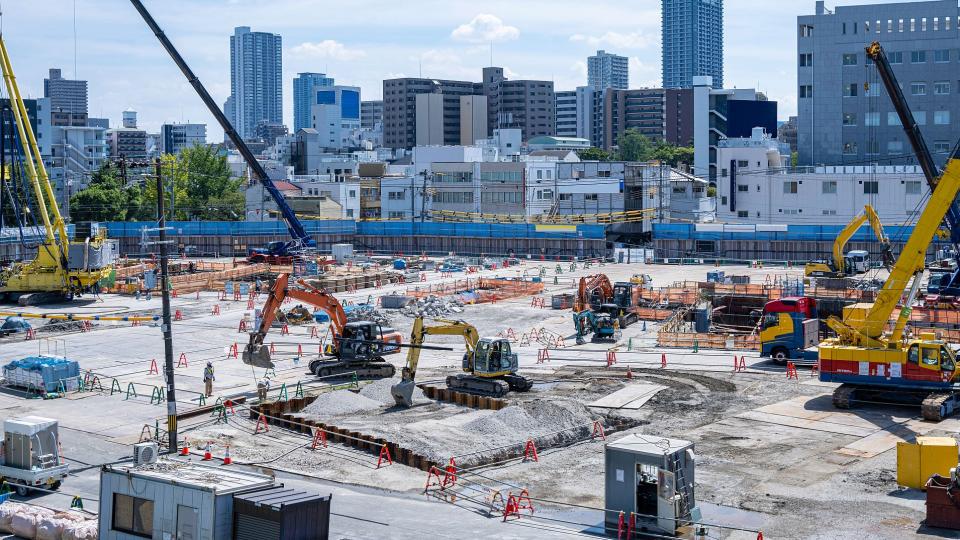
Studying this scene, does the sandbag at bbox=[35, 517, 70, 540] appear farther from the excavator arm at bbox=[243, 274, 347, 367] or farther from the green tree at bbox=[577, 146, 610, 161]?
the green tree at bbox=[577, 146, 610, 161]

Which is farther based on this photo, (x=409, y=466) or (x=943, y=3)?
(x=943, y=3)

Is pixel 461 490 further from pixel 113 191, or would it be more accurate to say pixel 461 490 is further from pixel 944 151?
pixel 113 191

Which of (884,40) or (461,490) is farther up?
(884,40)

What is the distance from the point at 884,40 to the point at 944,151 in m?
12.2

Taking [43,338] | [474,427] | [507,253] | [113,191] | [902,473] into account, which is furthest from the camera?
[113,191]

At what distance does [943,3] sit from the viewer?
108875mm

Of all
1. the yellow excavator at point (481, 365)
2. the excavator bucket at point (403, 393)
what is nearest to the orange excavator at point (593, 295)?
the yellow excavator at point (481, 365)

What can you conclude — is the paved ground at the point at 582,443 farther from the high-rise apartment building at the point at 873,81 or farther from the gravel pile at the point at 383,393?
the high-rise apartment building at the point at 873,81

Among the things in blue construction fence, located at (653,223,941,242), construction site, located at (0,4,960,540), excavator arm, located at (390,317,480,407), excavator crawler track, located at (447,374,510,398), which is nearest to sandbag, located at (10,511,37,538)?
construction site, located at (0,4,960,540)

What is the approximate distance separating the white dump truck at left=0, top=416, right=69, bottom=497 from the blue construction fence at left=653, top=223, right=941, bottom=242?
74.6 metres

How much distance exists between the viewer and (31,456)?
28.9 metres

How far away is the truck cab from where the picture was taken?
1881 inches

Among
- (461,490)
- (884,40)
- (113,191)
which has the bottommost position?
(461,490)

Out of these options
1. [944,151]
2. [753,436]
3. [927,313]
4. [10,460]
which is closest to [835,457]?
[753,436]
